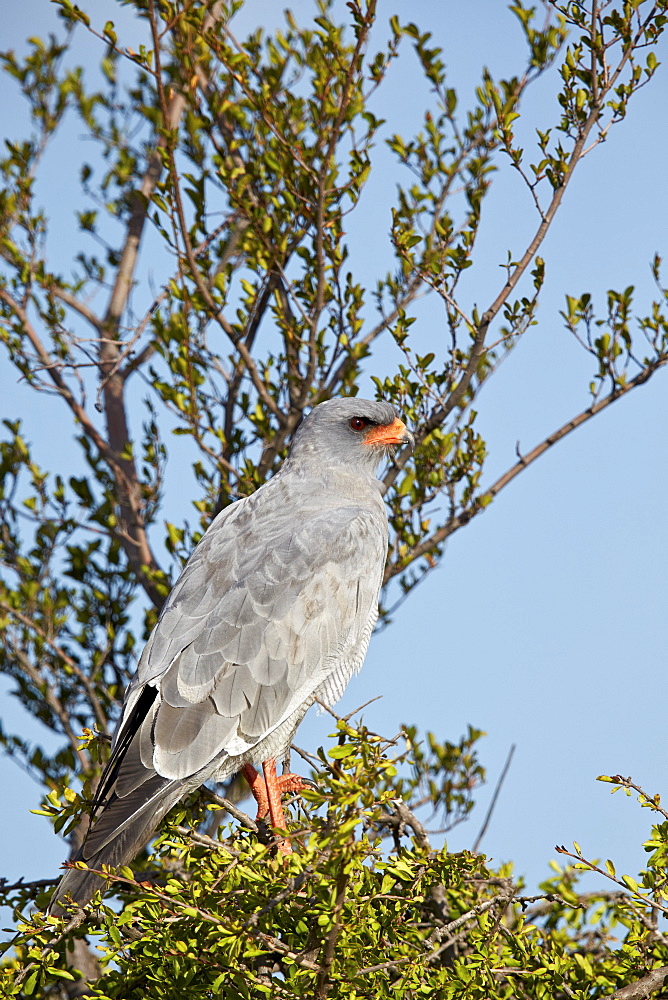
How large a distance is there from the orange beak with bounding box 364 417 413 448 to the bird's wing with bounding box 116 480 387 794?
39 cm

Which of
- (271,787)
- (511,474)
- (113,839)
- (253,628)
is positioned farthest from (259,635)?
(511,474)

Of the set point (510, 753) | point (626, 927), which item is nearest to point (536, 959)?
point (626, 927)

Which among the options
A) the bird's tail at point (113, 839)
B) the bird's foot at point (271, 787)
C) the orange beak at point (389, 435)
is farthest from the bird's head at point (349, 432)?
the bird's tail at point (113, 839)

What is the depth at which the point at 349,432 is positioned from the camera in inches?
177

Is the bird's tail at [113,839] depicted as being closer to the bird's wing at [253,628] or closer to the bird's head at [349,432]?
the bird's wing at [253,628]

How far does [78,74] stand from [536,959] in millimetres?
7084

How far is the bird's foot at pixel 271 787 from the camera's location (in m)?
3.80

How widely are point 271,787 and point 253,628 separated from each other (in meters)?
0.68

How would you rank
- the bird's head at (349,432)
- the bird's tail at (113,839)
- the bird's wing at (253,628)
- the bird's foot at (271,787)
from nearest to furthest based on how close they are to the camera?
the bird's tail at (113,839) → the bird's wing at (253,628) → the bird's foot at (271,787) → the bird's head at (349,432)

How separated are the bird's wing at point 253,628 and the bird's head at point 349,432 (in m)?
0.33

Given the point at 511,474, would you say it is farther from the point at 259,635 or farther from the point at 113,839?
the point at 113,839

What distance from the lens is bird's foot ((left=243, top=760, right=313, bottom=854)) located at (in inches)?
150

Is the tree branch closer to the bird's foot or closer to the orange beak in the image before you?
the orange beak

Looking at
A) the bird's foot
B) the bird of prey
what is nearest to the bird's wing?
the bird of prey
